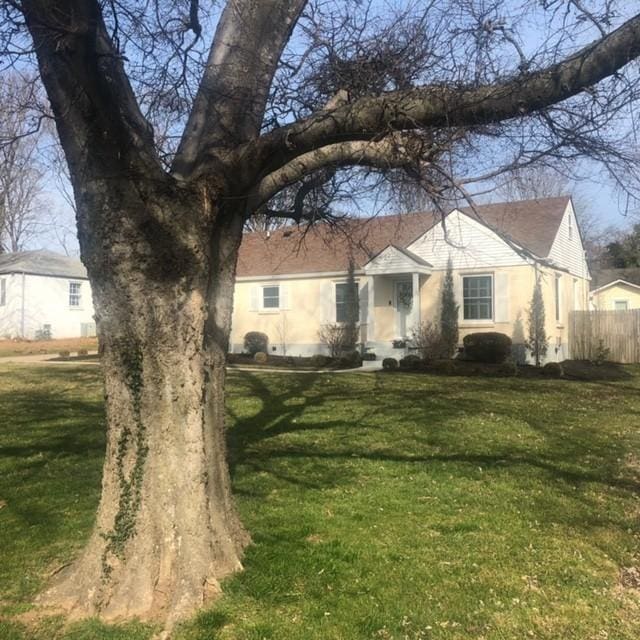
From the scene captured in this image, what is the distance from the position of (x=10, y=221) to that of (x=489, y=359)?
3511 cm

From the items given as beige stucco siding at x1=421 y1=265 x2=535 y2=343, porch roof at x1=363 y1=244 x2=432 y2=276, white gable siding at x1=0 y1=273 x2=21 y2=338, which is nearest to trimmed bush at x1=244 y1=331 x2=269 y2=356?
porch roof at x1=363 y1=244 x2=432 y2=276

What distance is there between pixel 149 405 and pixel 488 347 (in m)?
16.6

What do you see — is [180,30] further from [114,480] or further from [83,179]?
[114,480]

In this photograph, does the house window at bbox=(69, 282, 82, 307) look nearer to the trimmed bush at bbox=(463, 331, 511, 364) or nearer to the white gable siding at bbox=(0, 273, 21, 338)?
the white gable siding at bbox=(0, 273, 21, 338)

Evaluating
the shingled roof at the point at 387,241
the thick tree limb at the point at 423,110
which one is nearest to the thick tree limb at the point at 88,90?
the thick tree limb at the point at 423,110

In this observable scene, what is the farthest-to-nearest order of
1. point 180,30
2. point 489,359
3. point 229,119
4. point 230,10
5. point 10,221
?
point 10,221
point 489,359
point 180,30
point 230,10
point 229,119

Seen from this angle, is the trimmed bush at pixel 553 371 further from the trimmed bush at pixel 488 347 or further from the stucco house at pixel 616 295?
the stucco house at pixel 616 295

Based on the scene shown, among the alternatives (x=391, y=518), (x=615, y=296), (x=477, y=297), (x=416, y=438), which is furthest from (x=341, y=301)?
(x=615, y=296)

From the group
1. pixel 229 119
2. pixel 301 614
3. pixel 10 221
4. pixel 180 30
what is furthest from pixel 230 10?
pixel 10 221

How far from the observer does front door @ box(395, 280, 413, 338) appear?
22.2m

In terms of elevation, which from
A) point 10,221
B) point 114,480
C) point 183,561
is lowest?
point 183,561

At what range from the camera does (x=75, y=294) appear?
34219 millimetres

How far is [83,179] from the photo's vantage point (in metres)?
4.30

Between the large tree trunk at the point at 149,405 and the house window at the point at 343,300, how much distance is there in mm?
18760
